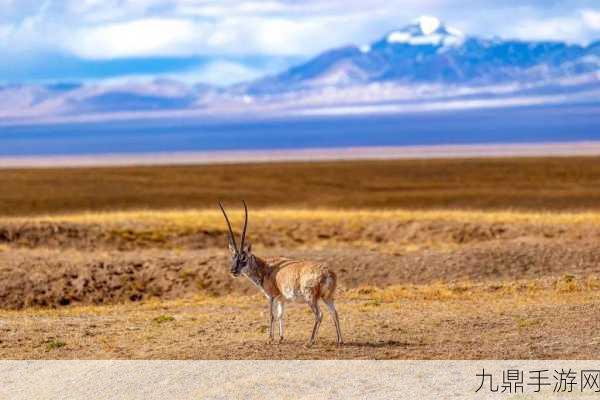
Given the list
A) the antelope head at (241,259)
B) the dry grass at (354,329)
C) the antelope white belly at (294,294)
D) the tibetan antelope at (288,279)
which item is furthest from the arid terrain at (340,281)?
the antelope head at (241,259)

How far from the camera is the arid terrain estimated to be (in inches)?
557

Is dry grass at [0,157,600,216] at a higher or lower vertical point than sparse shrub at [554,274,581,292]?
higher

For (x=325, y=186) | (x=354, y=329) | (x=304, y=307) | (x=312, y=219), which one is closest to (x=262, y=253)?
(x=312, y=219)

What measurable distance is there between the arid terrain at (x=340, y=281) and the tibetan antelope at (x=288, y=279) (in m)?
0.45

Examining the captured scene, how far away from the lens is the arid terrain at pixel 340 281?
14.2m

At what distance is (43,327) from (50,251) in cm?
1185

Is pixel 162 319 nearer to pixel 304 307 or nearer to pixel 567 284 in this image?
pixel 304 307

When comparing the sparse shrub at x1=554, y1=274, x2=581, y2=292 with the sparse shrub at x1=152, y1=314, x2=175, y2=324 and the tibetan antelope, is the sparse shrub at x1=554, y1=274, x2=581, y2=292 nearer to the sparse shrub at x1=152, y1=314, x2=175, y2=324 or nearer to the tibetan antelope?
the sparse shrub at x1=152, y1=314, x2=175, y2=324

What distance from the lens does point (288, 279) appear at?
536 inches

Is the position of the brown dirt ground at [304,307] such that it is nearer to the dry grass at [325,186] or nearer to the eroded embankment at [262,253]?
the eroded embankment at [262,253]

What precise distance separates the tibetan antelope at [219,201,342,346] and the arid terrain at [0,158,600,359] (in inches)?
17.6

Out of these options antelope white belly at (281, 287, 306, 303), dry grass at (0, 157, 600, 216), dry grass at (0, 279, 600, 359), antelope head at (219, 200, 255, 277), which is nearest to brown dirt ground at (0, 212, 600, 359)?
dry grass at (0, 279, 600, 359)

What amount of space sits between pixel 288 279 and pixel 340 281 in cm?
1073

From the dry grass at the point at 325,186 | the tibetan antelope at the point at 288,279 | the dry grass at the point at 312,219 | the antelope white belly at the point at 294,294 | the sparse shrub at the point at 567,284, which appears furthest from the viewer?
the dry grass at the point at 325,186
